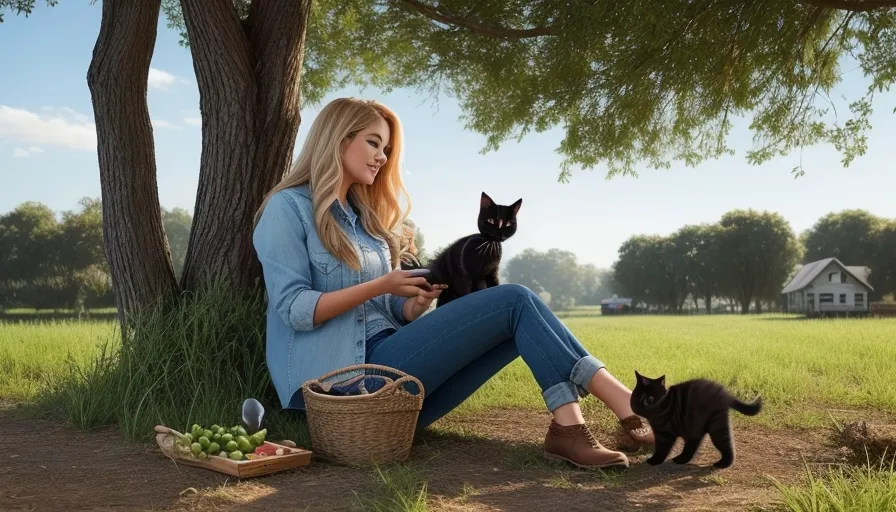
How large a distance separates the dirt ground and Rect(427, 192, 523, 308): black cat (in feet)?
2.78

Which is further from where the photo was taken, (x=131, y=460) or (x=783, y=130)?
(x=783, y=130)

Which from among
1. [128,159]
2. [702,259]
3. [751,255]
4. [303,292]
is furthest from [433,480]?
[702,259]

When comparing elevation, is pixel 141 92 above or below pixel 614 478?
above

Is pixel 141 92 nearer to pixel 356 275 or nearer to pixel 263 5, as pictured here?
pixel 263 5

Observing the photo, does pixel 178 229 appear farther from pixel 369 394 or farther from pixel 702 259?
pixel 369 394

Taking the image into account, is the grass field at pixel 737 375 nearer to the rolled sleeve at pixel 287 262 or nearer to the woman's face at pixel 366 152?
the rolled sleeve at pixel 287 262

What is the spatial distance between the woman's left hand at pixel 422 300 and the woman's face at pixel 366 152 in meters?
0.62

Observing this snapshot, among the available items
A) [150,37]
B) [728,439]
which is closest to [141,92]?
[150,37]

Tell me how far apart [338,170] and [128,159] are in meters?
2.43

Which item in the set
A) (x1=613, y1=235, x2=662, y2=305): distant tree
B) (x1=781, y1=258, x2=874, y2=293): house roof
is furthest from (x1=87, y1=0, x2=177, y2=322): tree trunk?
(x1=613, y1=235, x2=662, y2=305): distant tree

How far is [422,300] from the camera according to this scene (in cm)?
344

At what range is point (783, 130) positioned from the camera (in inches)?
273

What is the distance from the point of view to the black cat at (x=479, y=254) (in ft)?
12.2

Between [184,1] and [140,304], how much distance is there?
2.12 m
